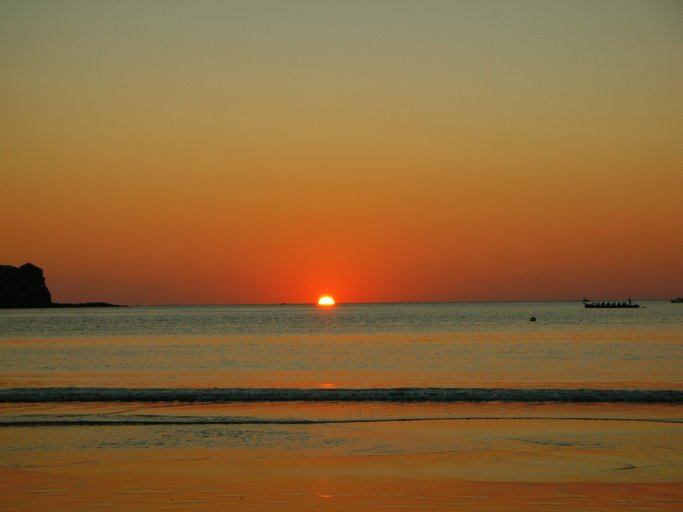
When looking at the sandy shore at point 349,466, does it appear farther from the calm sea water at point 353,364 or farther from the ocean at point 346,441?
the calm sea water at point 353,364

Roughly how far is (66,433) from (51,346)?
5268 cm

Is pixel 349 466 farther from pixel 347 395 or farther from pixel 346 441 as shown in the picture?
pixel 347 395

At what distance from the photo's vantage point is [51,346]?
68.1m

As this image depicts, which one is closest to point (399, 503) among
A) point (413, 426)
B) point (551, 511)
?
point (551, 511)

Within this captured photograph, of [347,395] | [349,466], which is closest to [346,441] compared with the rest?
[349,466]

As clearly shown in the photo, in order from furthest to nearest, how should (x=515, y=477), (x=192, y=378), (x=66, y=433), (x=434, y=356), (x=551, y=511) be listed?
(x=434, y=356) → (x=192, y=378) → (x=66, y=433) → (x=515, y=477) → (x=551, y=511)

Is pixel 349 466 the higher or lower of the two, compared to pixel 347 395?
lower

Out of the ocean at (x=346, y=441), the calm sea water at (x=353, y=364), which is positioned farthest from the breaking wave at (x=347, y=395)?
the calm sea water at (x=353, y=364)

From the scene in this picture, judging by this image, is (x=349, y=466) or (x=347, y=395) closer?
(x=349, y=466)

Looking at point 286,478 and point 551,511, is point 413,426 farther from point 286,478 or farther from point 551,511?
point 551,511

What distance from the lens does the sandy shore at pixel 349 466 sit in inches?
473

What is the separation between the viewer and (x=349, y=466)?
14.6 meters

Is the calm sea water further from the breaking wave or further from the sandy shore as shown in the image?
the sandy shore

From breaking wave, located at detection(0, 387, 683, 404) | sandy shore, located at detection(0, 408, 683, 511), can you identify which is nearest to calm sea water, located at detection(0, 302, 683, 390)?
breaking wave, located at detection(0, 387, 683, 404)
